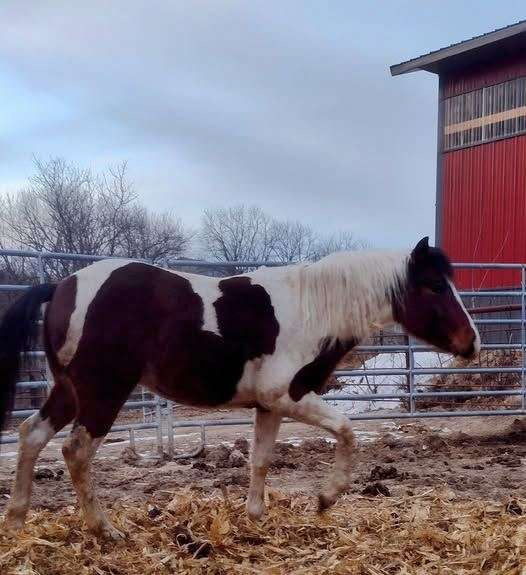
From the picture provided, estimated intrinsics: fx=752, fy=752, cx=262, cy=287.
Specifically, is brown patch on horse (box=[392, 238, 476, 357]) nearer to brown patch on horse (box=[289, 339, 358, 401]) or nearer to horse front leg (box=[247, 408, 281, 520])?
brown patch on horse (box=[289, 339, 358, 401])

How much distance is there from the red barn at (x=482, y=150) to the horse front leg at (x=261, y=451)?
11405 mm

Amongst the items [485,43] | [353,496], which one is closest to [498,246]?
[485,43]

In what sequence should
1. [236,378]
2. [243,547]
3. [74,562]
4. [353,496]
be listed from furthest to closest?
[353,496] → [236,378] → [243,547] → [74,562]

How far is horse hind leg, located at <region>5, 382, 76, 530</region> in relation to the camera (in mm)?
3740

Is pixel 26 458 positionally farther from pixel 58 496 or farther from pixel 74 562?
pixel 58 496

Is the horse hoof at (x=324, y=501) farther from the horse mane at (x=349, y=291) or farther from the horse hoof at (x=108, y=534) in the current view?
the horse hoof at (x=108, y=534)

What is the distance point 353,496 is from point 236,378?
4.84 feet

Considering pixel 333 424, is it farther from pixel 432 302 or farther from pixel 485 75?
pixel 485 75

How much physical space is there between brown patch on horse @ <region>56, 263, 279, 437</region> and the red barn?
458 inches

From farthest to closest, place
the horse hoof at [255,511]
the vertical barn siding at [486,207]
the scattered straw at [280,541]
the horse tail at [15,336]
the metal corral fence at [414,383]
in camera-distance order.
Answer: the vertical barn siding at [486,207]
the metal corral fence at [414,383]
the horse hoof at [255,511]
the horse tail at [15,336]
the scattered straw at [280,541]

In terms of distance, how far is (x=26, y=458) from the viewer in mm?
3750

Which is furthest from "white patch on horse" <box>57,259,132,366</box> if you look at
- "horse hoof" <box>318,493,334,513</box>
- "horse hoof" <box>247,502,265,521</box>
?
"horse hoof" <box>318,493,334,513</box>

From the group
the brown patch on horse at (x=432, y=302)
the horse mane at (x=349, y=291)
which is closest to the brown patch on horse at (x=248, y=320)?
the horse mane at (x=349, y=291)

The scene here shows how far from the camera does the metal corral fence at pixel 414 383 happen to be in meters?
6.87
